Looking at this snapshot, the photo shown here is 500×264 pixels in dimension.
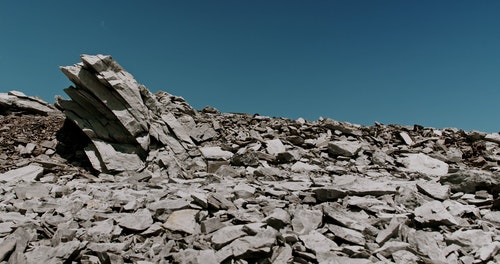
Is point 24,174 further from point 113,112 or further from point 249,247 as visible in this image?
point 249,247

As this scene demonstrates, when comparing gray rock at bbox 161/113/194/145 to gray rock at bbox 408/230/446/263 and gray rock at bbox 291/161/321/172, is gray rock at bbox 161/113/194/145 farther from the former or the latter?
gray rock at bbox 408/230/446/263

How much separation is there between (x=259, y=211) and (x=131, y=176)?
7374mm

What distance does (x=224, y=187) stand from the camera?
448 inches

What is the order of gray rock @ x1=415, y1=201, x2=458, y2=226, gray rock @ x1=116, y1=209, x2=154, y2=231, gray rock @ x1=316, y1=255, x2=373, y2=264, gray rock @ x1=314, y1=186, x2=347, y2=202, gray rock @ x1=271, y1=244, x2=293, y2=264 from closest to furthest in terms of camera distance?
gray rock @ x1=316, y1=255, x2=373, y2=264 → gray rock @ x1=271, y1=244, x2=293, y2=264 → gray rock @ x1=116, y1=209, x2=154, y2=231 → gray rock @ x1=415, y1=201, x2=458, y2=226 → gray rock @ x1=314, y1=186, x2=347, y2=202

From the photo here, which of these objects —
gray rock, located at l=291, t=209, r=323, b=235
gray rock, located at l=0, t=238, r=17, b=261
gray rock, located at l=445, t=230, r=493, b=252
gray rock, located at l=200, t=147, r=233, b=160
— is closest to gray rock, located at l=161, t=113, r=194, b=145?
gray rock, located at l=200, t=147, r=233, b=160

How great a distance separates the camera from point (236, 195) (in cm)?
1024

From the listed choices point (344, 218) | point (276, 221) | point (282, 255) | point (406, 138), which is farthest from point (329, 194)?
point (406, 138)

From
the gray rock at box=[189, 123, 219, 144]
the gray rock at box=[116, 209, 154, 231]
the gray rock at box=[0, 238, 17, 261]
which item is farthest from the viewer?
the gray rock at box=[189, 123, 219, 144]

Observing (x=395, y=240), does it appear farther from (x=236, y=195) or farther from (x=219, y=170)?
(x=219, y=170)

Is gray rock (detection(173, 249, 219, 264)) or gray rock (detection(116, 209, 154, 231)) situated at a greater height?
gray rock (detection(116, 209, 154, 231))

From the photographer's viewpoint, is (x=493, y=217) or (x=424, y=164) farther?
(x=424, y=164)

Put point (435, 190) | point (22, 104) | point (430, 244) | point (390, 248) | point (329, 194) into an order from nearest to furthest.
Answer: point (390, 248) → point (430, 244) → point (329, 194) → point (435, 190) → point (22, 104)

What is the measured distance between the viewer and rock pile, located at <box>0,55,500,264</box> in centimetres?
718

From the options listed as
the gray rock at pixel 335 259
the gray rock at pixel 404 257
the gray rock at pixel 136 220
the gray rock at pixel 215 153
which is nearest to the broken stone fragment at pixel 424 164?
the gray rock at pixel 215 153
